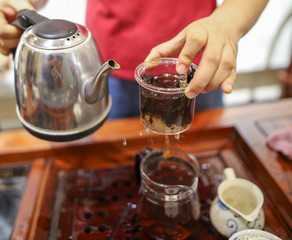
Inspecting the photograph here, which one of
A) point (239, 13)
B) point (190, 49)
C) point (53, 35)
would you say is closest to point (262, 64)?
point (239, 13)

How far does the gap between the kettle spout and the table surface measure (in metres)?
0.25

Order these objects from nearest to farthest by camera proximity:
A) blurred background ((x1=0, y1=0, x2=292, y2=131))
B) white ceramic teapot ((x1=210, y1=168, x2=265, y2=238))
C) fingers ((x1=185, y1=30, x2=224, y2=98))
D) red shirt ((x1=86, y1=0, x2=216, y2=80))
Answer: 1. fingers ((x1=185, y1=30, x2=224, y2=98))
2. white ceramic teapot ((x1=210, y1=168, x2=265, y2=238))
3. red shirt ((x1=86, y1=0, x2=216, y2=80))
4. blurred background ((x1=0, y1=0, x2=292, y2=131))

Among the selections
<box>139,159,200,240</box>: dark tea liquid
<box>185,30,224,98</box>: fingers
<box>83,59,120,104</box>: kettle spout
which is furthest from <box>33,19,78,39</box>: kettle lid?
<box>139,159,200,240</box>: dark tea liquid

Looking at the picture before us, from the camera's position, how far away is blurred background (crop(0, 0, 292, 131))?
8.58 feet

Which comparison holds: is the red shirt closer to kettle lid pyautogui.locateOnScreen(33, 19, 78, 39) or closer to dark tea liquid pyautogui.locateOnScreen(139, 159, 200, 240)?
kettle lid pyautogui.locateOnScreen(33, 19, 78, 39)

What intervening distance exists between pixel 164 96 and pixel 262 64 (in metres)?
2.46

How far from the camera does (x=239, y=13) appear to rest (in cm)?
87

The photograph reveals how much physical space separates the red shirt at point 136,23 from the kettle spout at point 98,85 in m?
0.29

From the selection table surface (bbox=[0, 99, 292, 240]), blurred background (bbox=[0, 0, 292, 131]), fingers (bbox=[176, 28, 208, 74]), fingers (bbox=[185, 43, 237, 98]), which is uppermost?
fingers (bbox=[176, 28, 208, 74])

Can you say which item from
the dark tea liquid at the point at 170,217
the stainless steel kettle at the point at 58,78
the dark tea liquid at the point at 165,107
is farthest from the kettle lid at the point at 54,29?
the dark tea liquid at the point at 170,217

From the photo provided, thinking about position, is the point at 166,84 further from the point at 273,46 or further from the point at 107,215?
the point at 273,46

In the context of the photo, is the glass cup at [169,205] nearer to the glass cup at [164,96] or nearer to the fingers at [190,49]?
the glass cup at [164,96]

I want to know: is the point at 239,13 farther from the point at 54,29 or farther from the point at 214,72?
the point at 54,29

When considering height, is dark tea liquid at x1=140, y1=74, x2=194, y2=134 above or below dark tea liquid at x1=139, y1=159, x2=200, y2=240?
above
